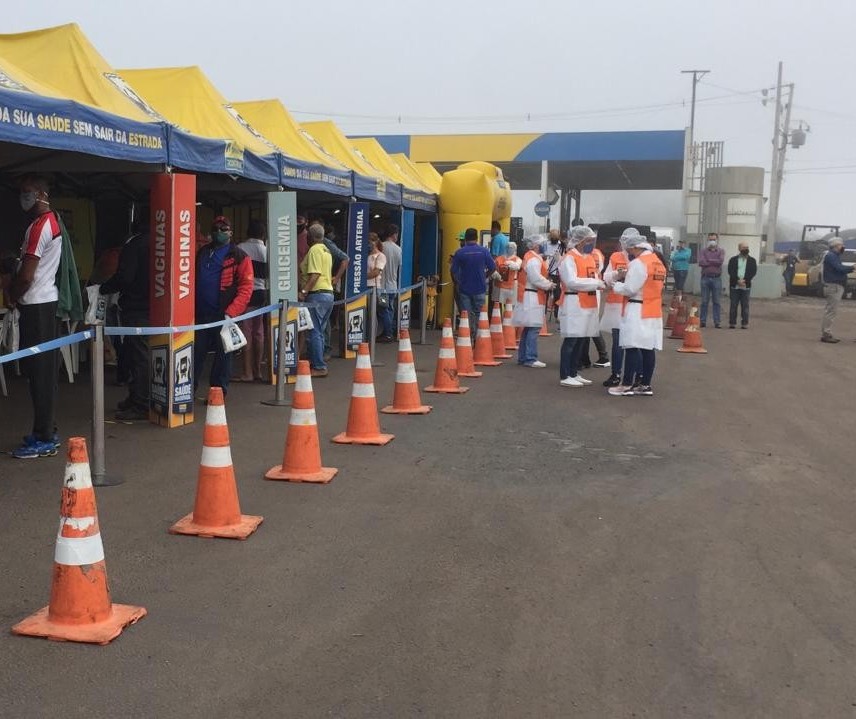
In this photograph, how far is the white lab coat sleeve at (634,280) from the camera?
1073 cm

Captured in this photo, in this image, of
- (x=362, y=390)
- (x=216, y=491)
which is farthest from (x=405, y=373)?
(x=216, y=491)

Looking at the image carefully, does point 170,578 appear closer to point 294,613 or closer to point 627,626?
point 294,613

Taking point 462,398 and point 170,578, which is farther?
point 462,398

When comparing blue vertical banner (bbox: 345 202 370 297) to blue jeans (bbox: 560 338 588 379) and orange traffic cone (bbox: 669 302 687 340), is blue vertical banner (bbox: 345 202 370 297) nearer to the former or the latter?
blue jeans (bbox: 560 338 588 379)

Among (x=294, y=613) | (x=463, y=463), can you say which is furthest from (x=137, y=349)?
(x=294, y=613)

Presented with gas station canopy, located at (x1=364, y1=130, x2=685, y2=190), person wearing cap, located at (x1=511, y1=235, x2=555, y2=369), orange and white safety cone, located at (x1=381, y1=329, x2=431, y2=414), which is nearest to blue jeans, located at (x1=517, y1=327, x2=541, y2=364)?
person wearing cap, located at (x1=511, y1=235, x2=555, y2=369)

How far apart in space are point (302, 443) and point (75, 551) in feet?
9.25

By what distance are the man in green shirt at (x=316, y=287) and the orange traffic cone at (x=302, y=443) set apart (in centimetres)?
508

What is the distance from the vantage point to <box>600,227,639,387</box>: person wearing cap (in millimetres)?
11464

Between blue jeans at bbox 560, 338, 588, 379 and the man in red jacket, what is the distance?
445 cm

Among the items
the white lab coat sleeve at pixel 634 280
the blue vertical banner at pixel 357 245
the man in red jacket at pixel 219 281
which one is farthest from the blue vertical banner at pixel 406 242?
the man in red jacket at pixel 219 281

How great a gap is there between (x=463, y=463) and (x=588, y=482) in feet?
3.46

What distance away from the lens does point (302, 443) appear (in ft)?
22.0

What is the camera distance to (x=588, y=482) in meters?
6.88
